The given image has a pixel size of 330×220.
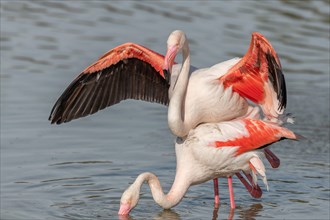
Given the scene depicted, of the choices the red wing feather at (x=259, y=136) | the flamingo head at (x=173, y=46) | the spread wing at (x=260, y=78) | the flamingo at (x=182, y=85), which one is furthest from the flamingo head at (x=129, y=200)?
the spread wing at (x=260, y=78)

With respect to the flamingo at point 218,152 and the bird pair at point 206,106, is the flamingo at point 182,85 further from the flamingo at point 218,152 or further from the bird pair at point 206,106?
the flamingo at point 218,152

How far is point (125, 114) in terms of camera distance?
13.1m

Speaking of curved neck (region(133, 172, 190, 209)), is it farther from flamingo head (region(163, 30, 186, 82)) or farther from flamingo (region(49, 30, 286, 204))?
flamingo head (region(163, 30, 186, 82))

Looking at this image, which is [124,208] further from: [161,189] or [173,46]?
[173,46]

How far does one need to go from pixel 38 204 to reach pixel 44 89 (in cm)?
377

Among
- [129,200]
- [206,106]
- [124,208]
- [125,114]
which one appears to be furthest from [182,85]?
[125,114]

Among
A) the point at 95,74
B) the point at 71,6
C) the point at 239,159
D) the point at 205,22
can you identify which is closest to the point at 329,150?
the point at 239,159

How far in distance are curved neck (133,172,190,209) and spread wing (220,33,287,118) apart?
1.09 metres

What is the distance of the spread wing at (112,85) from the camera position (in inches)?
405

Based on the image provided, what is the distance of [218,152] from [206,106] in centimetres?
49

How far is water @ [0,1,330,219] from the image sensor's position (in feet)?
34.3

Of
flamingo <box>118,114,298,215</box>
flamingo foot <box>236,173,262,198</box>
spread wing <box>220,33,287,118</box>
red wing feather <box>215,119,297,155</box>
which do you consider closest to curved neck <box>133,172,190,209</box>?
flamingo <box>118,114,298,215</box>

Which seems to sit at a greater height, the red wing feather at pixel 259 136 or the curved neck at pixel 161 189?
the red wing feather at pixel 259 136

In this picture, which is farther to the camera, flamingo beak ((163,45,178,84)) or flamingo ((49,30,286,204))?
flamingo ((49,30,286,204))
